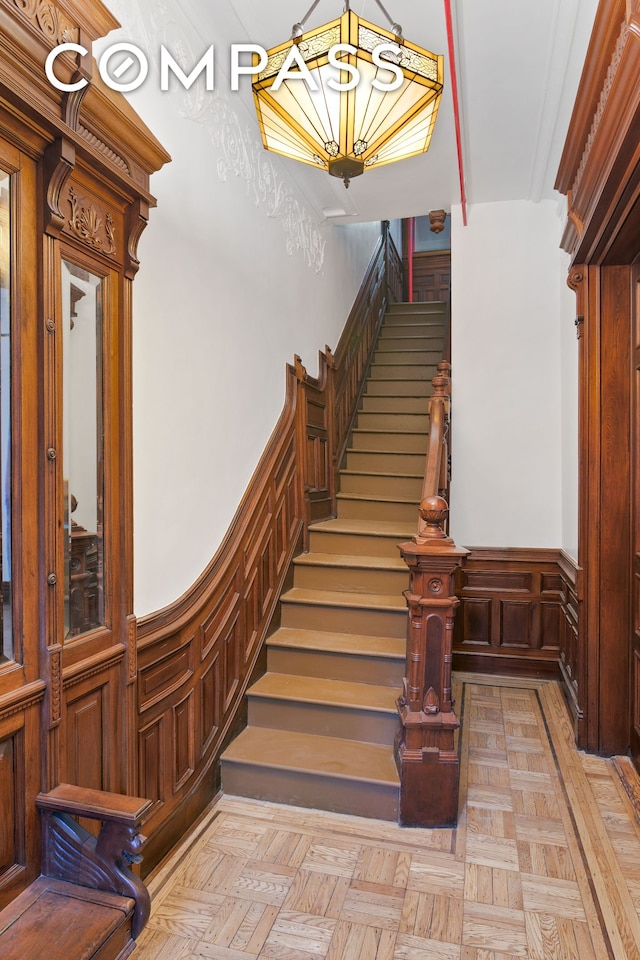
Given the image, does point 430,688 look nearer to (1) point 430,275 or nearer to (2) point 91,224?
(2) point 91,224

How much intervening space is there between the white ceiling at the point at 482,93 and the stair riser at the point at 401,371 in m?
1.79

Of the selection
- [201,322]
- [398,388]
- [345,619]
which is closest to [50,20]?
[201,322]

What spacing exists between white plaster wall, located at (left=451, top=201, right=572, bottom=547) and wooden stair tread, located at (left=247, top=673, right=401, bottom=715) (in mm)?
1759

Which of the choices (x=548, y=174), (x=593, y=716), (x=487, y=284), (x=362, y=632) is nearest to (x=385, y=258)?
(x=487, y=284)

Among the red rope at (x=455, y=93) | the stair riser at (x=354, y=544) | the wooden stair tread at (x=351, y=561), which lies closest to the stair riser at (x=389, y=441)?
the stair riser at (x=354, y=544)

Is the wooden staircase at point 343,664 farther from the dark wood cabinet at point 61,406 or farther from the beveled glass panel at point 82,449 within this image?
the beveled glass panel at point 82,449

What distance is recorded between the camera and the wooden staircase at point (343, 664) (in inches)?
104

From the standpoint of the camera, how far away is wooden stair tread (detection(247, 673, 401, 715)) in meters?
2.87

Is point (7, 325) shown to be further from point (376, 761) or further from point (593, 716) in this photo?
point (593, 716)

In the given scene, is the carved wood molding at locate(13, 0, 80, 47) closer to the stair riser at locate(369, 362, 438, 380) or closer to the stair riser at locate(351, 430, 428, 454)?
the stair riser at locate(351, 430, 428, 454)

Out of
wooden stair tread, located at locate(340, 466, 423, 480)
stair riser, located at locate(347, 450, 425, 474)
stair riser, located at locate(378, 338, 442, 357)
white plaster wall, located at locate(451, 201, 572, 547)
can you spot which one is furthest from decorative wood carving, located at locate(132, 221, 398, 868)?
stair riser, located at locate(378, 338, 442, 357)

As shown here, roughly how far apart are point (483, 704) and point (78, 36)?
3.73 metres

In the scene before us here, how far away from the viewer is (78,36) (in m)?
1.43

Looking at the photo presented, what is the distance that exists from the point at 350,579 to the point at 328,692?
825mm
